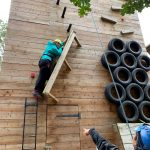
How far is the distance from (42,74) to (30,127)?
3.74 ft

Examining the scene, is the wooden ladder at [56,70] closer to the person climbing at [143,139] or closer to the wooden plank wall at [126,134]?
the wooden plank wall at [126,134]

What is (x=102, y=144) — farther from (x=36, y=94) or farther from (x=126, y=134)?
(x=126, y=134)

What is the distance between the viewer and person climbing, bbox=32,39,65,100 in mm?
4949

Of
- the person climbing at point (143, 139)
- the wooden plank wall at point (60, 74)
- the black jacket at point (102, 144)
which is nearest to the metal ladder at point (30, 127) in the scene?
the wooden plank wall at point (60, 74)

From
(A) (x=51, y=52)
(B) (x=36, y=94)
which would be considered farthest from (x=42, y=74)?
(A) (x=51, y=52)

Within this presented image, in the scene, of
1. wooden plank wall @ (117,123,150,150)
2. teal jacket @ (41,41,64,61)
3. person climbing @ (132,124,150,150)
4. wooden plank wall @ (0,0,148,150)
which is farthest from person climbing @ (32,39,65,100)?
person climbing @ (132,124,150,150)

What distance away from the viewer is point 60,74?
18.4 feet

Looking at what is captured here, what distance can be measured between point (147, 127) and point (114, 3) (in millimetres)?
6339

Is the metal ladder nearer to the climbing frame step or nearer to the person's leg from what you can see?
the person's leg

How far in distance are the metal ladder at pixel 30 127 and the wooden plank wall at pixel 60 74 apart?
93 millimetres

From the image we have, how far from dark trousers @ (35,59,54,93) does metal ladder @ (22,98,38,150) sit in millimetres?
382

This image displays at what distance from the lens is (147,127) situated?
1.85 metres

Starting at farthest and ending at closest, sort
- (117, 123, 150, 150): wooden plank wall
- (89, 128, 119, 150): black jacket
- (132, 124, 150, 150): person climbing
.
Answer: (117, 123, 150, 150): wooden plank wall, (89, 128, 119, 150): black jacket, (132, 124, 150, 150): person climbing

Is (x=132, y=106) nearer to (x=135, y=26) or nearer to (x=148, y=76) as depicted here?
(x=148, y=76)
